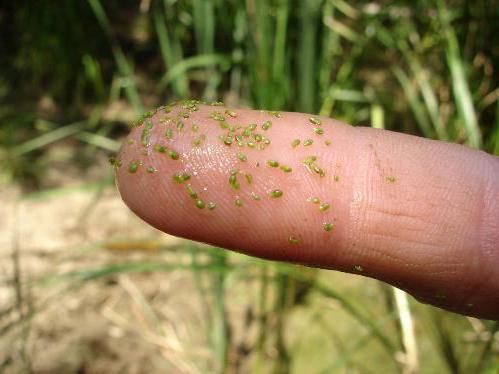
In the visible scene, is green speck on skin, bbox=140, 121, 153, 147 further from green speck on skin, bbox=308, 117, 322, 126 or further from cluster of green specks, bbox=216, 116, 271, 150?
green speck on skin, bbox=308, 117, 322, 126

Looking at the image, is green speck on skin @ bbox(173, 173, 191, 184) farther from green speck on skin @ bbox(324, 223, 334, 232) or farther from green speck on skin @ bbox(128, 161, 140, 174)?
green speck on skin @ bbox(324, 223, 334, 232)

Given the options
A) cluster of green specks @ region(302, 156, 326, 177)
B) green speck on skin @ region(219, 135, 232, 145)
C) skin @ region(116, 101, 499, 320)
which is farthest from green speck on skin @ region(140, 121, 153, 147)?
cluster of green specks @ region(302, 156, 326, 177)

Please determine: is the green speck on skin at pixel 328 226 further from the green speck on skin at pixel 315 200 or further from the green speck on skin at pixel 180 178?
the green speck on skin at pixel 180 178

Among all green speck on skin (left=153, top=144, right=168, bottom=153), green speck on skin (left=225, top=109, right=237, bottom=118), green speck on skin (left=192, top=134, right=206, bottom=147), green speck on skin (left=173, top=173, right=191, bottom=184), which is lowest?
green speck on skin (left=173, top=173, right=191, bottom=184)

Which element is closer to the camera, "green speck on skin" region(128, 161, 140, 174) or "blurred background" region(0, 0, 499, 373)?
"green speck on skin" region(128, 161, 140, 174)

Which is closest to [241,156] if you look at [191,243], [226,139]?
[226,139]

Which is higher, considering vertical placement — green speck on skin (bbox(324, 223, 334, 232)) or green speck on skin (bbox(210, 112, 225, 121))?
green speck on skin (bbox(210, 112, 225, 121))

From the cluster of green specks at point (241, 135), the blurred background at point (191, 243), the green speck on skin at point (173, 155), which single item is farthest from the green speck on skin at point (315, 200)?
the blurred background at point (191, 243)

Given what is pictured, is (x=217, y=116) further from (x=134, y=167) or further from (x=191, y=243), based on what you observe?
(x=191, y=243)
